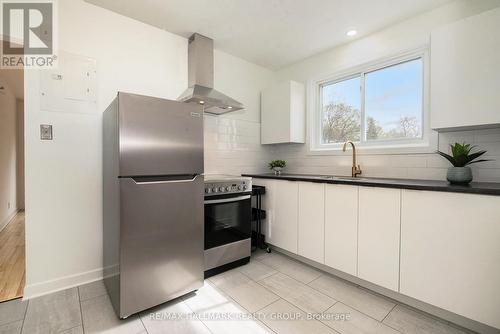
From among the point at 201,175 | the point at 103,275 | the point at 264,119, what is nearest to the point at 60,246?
the point at 103,275

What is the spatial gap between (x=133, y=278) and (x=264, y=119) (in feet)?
8.15

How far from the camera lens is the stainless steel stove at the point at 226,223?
2129mm

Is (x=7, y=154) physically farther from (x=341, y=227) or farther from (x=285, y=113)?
(x=341, y=227)

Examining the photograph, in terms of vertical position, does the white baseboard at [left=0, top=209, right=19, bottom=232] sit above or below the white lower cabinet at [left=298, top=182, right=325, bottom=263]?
below

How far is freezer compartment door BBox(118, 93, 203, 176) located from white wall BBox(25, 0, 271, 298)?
0.78 metres

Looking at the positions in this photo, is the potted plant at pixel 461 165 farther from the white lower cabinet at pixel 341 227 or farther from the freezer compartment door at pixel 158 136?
the freezer compartment door at pixel 158 136

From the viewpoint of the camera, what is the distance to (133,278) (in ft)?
5.03

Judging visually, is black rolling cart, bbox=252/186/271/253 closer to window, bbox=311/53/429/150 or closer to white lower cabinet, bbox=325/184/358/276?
white lower cabinet, bbox=325/184/358/276

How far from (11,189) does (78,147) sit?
3.83 metres

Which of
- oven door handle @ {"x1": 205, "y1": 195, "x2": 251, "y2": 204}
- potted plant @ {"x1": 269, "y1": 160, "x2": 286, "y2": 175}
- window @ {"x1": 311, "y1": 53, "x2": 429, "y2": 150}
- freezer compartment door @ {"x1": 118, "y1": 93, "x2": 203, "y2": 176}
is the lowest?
oven door handle @ {"x1": 205, "y1": 195, "x2": 251, "y2": 204}


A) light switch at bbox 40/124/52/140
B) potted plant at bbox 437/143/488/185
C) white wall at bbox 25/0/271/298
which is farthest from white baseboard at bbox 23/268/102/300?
Result: potted plant at bbox 437/143/488/185

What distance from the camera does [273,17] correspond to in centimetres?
220

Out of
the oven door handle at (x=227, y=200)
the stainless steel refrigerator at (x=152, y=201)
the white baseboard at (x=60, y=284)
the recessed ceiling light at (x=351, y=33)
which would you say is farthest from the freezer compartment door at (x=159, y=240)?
the recessed ceiling light at (x=351, y=33)

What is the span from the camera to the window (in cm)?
223
